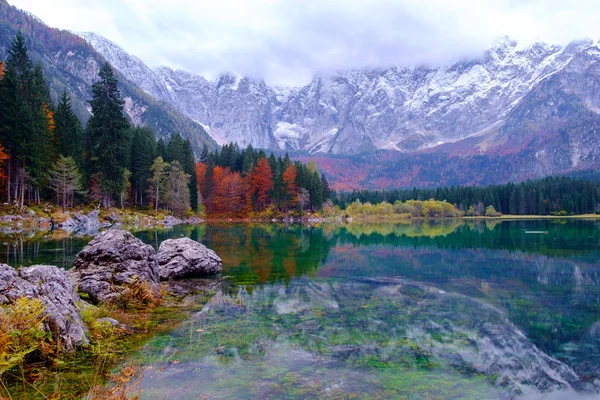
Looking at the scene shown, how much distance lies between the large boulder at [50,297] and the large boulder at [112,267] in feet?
13.1

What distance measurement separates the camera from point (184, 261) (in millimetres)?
20969

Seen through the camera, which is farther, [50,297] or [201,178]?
[201,178]

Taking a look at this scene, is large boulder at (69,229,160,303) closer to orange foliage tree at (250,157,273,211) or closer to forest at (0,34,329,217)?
forest at (0,34,329,217)

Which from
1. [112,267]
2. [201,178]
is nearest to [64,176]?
[112,267]

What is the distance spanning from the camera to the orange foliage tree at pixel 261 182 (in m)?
104

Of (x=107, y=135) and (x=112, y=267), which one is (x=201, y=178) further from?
(x=112, y=267)

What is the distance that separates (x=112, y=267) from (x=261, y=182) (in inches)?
3475

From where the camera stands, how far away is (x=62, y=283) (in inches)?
427

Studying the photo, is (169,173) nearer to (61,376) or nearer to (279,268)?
(279,268)

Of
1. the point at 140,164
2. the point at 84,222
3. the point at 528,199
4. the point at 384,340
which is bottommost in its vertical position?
the point at 384,340

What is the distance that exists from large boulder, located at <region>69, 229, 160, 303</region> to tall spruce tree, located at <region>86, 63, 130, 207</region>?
49665 millimetres

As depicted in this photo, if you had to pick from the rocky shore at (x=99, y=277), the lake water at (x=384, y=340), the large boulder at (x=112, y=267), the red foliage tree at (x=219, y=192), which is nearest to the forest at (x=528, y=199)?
the red foliage tree at (x=219, y=192)

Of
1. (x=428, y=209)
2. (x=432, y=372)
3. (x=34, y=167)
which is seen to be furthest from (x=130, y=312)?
(x=428, y=209)

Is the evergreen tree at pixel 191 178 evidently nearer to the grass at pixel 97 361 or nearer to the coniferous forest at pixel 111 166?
the coniferous forest at pixel 111 166
